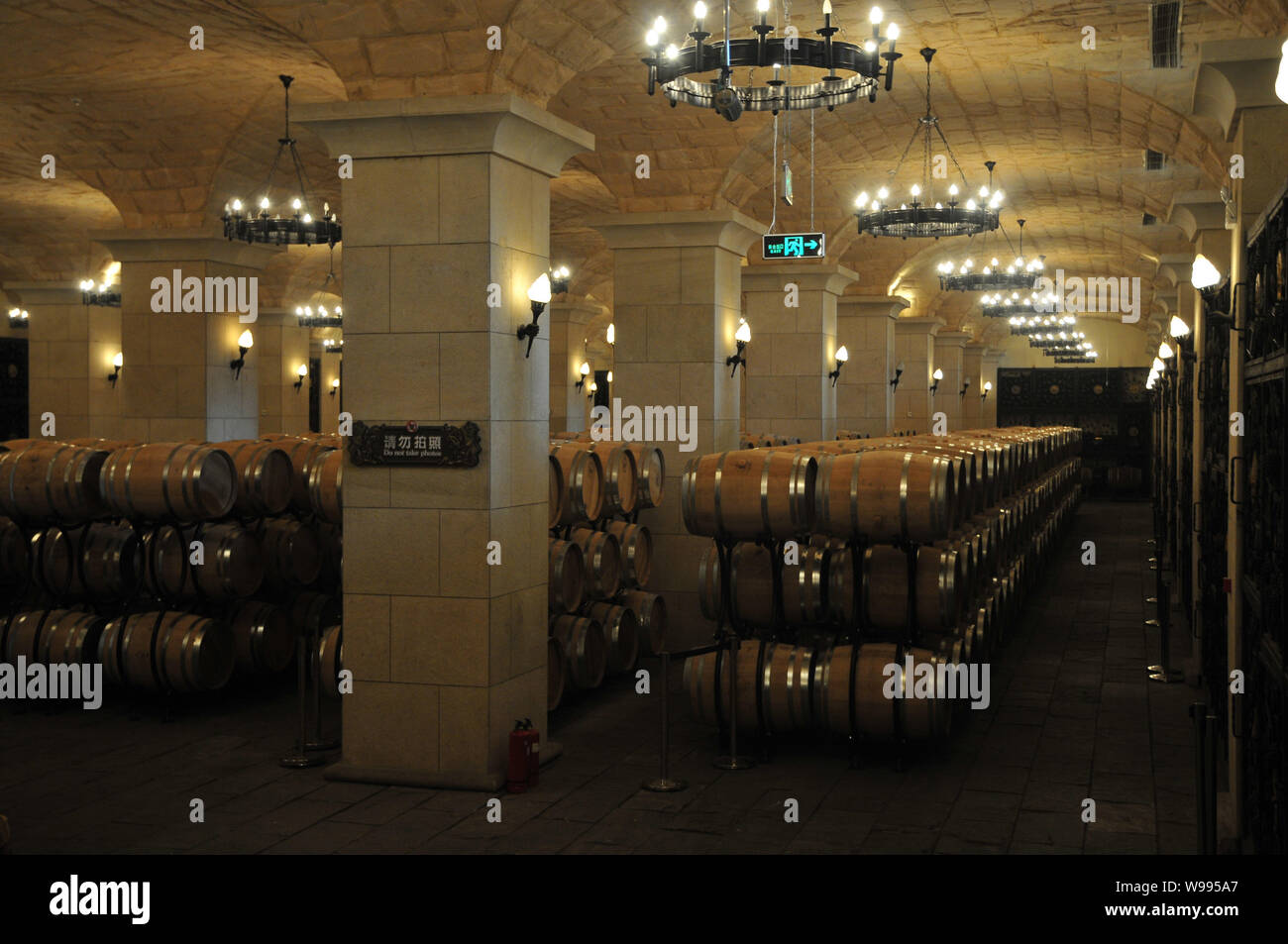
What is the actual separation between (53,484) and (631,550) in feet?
15.2

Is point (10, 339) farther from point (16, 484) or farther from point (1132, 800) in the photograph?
point (1132, 800)

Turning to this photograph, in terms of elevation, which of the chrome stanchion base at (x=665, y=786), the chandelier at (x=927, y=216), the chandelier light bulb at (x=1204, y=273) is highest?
the chandelier at (x=927, y=216)

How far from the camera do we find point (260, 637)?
392 inches

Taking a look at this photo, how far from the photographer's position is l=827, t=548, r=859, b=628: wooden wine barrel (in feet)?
26.8

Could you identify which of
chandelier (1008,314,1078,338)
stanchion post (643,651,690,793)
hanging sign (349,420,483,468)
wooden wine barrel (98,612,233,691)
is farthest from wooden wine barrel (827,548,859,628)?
chandelier (1008,314,1078,338)

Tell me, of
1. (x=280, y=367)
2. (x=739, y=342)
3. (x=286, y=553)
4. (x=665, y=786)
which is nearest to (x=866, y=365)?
Result: (x=739, y=342)

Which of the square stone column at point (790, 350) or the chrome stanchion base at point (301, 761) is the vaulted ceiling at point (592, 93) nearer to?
the square stone column at point (790, 350)

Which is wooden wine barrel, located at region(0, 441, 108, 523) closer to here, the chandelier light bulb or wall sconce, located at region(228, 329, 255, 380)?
wall sconce, located at region(228, 329, 255, 380)

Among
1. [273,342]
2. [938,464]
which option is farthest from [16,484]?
[273,342]

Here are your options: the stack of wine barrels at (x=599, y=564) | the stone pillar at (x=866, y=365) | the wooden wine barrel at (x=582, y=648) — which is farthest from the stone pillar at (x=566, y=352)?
the wooden wine barrel at (x=582, y=648)

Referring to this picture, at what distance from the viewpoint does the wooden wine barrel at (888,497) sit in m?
7.82

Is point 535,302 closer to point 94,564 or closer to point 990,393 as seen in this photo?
point 94,564

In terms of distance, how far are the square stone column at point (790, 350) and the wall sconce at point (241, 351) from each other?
6645mm

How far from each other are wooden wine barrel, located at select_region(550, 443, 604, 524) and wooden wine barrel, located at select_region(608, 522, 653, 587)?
0.55 metres
